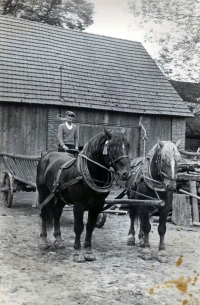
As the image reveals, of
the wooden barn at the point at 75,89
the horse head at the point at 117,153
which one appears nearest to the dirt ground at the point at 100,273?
the horse head at the point at 117,153

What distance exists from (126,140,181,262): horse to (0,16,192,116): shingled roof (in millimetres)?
7999

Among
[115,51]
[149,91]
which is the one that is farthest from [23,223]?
[115,51]

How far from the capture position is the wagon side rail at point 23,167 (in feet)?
28.4

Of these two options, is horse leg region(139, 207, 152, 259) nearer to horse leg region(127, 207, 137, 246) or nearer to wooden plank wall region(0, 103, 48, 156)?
horse leg region(127, 207, 137, 246)

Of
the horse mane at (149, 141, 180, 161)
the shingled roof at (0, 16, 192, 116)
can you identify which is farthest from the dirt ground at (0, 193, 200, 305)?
the shingled roof at (0, 16, 192, 116)

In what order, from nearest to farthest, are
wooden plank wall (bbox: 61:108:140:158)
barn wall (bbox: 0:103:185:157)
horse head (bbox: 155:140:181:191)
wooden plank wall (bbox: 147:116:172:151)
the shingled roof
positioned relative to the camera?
horse head (bbox: 155:140:181:191)
barn wall (bbox: 0:103:185:157)
the shingled roof
wooden plank wall (bbox: 61:108:140:158)
wooden plank wall (bbox: 147:116:172:151)

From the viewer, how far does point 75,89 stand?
47.8ft

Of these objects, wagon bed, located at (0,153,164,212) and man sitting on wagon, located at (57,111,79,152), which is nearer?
man sitting on wagon, located at (57,111,79,152)

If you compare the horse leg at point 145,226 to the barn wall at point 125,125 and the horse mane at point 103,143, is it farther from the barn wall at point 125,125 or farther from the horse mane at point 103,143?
the barn wall at point 125,125

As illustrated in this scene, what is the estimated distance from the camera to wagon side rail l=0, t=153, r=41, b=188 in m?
8.65

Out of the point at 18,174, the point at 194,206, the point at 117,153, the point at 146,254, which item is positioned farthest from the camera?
the point at 18,174

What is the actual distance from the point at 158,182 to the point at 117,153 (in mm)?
1130

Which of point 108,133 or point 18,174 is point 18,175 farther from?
point 108,133

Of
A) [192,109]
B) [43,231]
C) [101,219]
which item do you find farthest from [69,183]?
[192,109]
